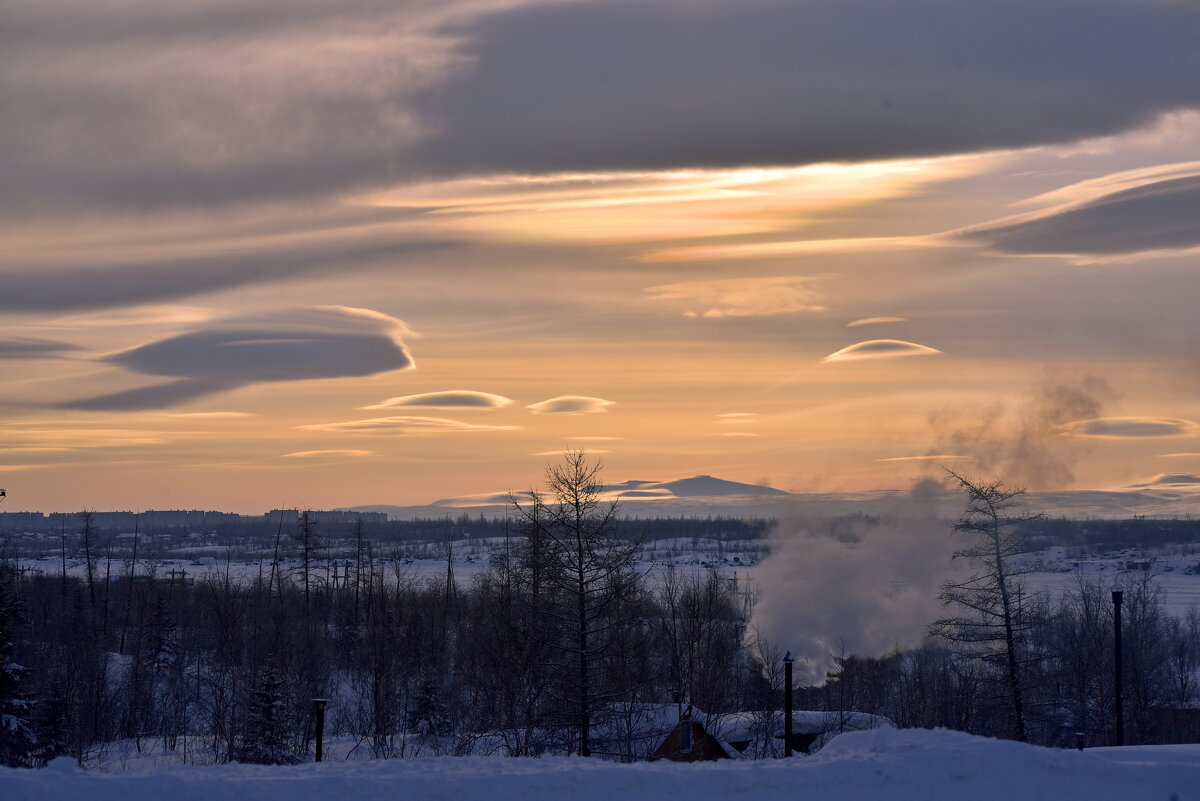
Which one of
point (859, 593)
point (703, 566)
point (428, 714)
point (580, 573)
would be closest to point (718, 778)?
point (580, 573)

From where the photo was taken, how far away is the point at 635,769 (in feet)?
51.3

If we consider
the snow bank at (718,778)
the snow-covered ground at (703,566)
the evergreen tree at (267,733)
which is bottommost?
the snow-covered ground at (703,566)

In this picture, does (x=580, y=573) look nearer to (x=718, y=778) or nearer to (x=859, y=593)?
(x=718, y=778)

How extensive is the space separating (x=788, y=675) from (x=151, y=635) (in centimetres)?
6036

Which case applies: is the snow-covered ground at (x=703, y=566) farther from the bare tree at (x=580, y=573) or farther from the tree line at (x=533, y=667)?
the bare tree at (x=580, y=573)

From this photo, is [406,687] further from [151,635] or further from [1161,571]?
[1161,571]

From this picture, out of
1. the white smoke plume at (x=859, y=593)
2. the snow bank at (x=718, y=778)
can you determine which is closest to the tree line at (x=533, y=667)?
the white smoke plume at (x=859, y=593)

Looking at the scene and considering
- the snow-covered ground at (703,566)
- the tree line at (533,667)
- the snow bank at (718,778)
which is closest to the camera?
the snow bank at (718,778)

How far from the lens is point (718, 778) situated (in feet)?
51.2

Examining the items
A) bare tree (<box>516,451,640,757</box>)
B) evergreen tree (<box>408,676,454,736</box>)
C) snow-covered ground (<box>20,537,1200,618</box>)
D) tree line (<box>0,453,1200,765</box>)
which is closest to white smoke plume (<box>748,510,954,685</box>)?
tree line (<box>0,453,1200,765</box>)

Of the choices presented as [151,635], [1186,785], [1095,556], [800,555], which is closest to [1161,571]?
[1095,556]

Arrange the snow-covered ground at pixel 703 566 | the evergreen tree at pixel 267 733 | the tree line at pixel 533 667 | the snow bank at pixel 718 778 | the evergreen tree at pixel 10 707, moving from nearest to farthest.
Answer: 1. the snow bank at pixel 718 778
2. the evergreen tree at pixel 10 707
3. the evergreen tree at pixel 267 733
4. the tree line at pixel 533 667
5. the snow-covered ground at pixel 703 566

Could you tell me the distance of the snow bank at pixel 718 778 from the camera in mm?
14164

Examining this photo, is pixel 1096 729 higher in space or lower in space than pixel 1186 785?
lower
